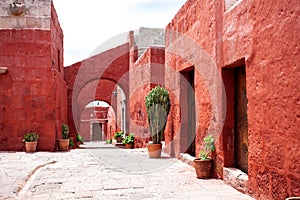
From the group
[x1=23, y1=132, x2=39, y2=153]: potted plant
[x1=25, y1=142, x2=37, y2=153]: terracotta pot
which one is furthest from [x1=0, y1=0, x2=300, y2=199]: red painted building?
[x1=25, y1=142, x2=37, y2=153]: terracotta pot

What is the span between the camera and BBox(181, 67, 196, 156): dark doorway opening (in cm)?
680

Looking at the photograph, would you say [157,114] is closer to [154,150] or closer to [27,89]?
[154,150]

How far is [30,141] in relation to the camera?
8.92m

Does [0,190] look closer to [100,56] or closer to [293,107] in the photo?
[293,107]

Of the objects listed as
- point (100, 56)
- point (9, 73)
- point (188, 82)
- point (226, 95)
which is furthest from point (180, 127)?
point (100, 56)

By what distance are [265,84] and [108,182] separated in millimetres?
2632

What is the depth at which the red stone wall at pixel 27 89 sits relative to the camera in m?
9.16

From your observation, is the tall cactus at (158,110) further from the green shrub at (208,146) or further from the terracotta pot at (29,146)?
the terracotta pot at (29,146)

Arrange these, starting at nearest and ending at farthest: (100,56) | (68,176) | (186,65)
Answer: (68,176) → (186,65) → (100,56)

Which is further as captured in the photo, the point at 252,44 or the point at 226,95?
the point at 226,95

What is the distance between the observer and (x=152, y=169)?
582 centimetres

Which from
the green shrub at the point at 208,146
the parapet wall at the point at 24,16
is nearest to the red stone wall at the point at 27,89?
the parapet wall at the point at 24,16

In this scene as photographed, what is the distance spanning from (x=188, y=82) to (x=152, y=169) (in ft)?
6.95

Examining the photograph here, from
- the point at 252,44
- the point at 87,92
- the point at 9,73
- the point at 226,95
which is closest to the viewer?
the point at 252,44
